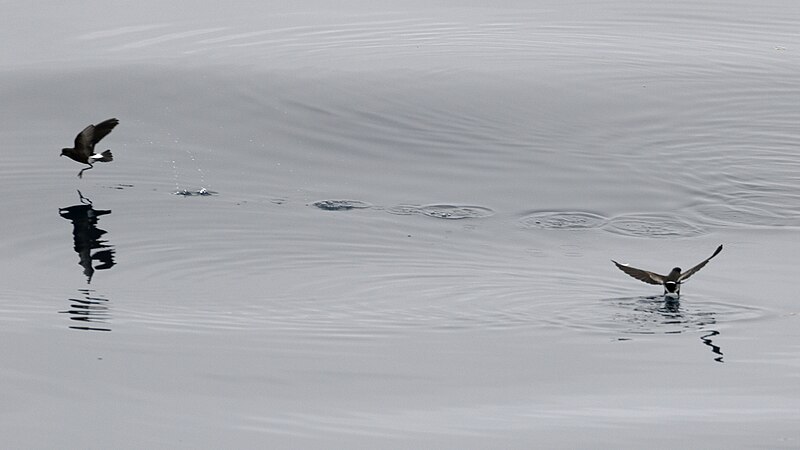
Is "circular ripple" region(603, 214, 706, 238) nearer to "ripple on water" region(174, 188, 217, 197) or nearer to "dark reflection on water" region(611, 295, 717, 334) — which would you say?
"dark reflection on water" region(611, 295, 717, 334)

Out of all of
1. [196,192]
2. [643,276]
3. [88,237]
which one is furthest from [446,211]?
[88,237]

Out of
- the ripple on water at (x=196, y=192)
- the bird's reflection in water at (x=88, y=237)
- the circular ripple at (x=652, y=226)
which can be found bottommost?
the bird's reflection in water at (x=88, y=237)

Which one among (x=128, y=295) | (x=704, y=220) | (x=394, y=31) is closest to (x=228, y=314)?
(x=128, y=295)

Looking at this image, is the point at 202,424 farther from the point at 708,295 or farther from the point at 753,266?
the point at 753,266

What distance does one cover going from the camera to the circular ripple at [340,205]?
15.3 meters

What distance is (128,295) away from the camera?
1193cm

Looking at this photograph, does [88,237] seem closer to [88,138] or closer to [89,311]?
[88,138]

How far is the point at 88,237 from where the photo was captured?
14.0 metres

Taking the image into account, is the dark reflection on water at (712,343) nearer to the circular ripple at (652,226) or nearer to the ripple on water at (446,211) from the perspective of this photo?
the circular ripple at (652,226)

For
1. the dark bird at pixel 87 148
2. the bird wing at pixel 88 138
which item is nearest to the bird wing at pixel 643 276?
the dark bird at pixel 87 148

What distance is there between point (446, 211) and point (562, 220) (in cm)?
138

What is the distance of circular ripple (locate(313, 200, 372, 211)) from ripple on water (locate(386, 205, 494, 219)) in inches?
15.7

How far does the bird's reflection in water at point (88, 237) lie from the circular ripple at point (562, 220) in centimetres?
478

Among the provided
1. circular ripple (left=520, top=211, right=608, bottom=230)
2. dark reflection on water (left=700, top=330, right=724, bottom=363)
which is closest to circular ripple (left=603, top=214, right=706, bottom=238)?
circular ripple (left=520, top=211, right=608, bottom=230)
